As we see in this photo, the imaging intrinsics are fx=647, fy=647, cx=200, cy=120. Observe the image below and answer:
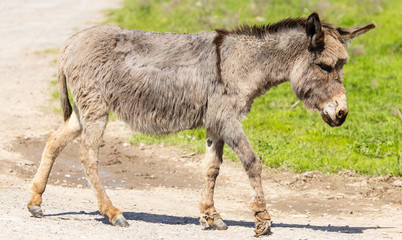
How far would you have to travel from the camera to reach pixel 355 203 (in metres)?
8.68

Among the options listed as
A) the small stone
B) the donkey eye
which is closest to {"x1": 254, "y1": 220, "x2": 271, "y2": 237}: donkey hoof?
the donkey eye

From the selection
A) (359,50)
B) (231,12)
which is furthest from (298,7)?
(359,50)

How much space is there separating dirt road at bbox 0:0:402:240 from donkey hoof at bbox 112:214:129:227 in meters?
0.09

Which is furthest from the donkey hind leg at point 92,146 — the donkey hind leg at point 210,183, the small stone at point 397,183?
the small stone at point 397,183

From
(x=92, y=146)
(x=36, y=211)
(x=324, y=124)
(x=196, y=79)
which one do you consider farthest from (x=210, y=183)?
(x=324, y=124)

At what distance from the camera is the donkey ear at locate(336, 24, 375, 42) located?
6887 mm

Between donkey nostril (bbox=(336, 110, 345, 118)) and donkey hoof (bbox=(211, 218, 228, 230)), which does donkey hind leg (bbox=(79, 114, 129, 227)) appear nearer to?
donkey hoof (bbox=(211, 218, 228, 230))

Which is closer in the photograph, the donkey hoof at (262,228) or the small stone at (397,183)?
the donkey hoof at (262,228)

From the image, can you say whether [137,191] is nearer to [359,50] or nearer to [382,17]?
[359,50]

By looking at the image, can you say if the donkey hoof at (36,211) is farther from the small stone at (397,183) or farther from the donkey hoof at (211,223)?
the small stone at (397,183)

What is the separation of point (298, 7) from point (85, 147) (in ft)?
54.8

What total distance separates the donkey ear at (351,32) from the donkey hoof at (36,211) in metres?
3.74

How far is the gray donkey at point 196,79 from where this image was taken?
6.86 m

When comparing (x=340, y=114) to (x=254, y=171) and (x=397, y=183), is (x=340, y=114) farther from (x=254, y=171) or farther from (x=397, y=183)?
(x=397, y=183)
